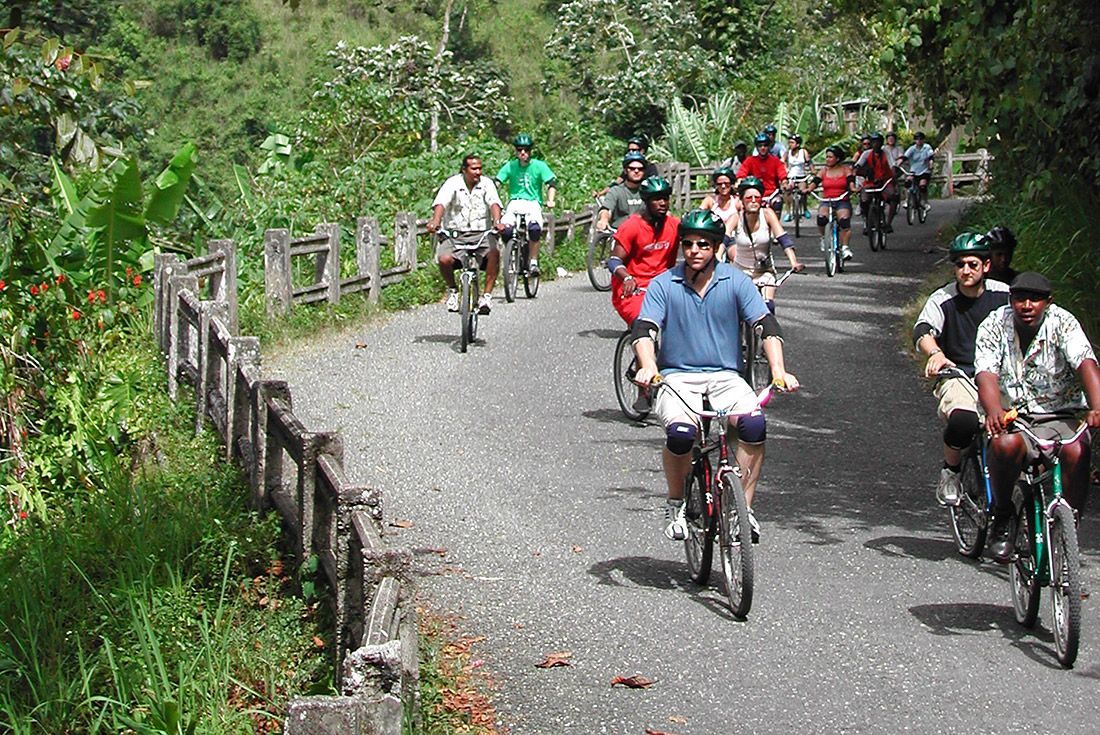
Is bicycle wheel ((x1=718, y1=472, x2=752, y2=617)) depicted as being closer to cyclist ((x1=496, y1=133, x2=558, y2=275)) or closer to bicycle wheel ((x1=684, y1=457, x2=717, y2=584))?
bicycle wheel ((x1=684, y1=457, x2=717, y2=584))

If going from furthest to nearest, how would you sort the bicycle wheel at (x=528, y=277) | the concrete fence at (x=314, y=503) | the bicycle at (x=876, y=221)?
the bicycle at (x=876, y=221) → the bicycle wheel at (x=528, y=277) → the concrete fence at (x=314, y=503)

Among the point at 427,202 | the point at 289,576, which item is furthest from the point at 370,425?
the point at 427,202

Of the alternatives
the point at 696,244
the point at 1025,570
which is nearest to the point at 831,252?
the point at 696,244

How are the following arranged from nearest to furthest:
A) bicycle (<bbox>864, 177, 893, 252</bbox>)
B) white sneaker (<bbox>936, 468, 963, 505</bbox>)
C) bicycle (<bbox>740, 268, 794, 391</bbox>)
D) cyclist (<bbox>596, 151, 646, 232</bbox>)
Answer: white sneaker (<bbox>936, 468, 963, 505</bbox>)
bicycle (<bbox>740, 268, 794, 391</bbox>)
cyclist (<bbox>596, 151, 646, 232</bbox>)
bicycle (<bbox>864, 177, 893, 252</bbox>)

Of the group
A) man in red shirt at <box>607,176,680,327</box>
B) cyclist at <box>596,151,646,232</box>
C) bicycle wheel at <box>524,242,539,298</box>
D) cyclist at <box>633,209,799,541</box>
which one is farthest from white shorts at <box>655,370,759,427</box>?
bicycle wheel at <box>524,242,539,298</box>

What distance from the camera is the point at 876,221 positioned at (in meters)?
28.5

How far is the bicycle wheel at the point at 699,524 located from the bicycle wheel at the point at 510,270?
1272 centimetres

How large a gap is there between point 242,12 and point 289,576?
64765mm

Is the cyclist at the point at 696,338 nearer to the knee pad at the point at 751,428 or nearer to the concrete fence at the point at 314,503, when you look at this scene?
the knee pad at the point at 751,428

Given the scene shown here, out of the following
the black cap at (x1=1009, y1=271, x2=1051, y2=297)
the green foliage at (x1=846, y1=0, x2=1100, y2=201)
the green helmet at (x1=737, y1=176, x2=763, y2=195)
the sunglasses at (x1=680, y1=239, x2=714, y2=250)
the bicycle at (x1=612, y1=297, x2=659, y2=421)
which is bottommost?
the bicycle at (x1=612, y1=297, x2=659, y2=421)

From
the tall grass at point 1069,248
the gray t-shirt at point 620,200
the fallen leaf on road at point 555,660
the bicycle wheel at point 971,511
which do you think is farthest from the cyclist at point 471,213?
the fallen leaf on road at point 555,660

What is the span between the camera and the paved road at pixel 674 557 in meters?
7.14

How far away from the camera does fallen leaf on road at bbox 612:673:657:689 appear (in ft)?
24.0

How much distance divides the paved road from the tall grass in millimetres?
1556
